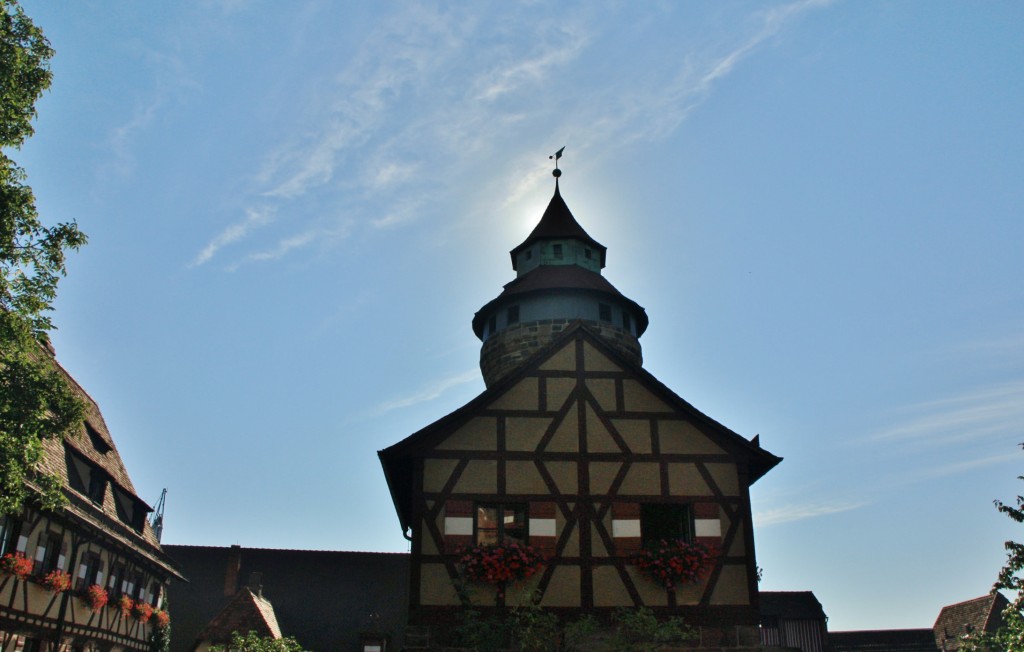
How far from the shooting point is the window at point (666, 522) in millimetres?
14195

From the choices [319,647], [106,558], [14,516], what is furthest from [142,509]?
[319,647]

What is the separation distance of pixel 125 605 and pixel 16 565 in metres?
6.57

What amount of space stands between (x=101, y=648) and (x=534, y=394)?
1330 centimetres

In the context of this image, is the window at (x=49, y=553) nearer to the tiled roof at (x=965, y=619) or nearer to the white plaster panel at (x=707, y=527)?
the white plaster panel at (x=707, y=527)

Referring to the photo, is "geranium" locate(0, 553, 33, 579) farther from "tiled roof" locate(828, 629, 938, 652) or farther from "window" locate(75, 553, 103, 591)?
"tiled roof" locate(828, 629, 938, 652)

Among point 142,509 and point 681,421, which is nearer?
point 681,421

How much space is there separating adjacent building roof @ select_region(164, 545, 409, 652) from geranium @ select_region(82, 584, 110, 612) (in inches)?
502

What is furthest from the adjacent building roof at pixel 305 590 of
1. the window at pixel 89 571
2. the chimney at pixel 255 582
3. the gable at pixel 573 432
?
the gable at pixel 573 432

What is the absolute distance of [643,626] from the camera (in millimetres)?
12805

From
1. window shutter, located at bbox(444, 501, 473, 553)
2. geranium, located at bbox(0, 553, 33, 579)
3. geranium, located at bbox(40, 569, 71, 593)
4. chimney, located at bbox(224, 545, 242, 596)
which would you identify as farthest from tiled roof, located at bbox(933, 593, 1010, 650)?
geranium, located at bbox(0, 553, 33, 579)

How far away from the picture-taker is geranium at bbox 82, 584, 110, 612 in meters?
19.1

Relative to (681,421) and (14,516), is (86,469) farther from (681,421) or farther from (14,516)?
(681,421)

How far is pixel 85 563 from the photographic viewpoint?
63.6 feet

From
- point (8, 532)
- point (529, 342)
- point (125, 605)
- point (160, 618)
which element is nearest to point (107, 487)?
point (125, 605)
